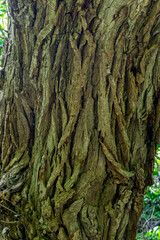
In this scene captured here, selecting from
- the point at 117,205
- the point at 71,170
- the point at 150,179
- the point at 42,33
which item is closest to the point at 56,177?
the point at 71,170

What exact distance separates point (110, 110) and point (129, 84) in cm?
17

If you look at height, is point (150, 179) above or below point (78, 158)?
below

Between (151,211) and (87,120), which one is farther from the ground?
(87,120)

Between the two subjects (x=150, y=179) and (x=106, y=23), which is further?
(x=150, y=179)

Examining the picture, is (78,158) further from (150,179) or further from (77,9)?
(77,9)

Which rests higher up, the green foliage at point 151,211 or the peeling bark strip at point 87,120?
the peeling bark strip at point 87,120

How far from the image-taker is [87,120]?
1069 mm

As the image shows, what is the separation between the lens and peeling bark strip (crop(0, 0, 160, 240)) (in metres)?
1.02

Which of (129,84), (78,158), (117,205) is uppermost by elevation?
(129,84)

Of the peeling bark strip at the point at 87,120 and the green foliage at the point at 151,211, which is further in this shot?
the green foliage at the point at 151,211

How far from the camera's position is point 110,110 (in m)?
1.07

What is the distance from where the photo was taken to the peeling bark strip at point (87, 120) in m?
1.02

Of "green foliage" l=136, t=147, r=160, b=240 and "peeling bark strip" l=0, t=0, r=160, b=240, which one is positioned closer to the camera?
"peeling bark strip" l=0, t=0, r=160, b=240

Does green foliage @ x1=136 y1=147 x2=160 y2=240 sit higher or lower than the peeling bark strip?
lower
